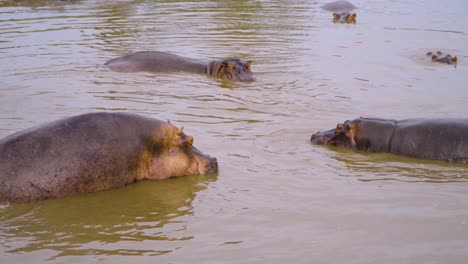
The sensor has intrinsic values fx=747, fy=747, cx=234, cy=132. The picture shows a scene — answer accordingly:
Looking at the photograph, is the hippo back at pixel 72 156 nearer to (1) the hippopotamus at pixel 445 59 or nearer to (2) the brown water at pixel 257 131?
(2) the brown water at pixel 257 131

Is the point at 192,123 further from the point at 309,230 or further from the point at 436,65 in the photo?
the point at 436,65

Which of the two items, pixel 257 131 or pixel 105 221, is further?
pixel 257 131

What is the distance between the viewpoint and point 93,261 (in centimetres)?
468

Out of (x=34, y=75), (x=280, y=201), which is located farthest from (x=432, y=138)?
(x=34, y=75)

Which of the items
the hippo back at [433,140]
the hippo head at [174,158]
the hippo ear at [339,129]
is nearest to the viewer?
the hippo head at [174,158]

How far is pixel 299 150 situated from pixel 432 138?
1295mm

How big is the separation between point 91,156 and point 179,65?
588 centimetres

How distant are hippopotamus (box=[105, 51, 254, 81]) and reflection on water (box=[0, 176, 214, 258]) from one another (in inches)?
203

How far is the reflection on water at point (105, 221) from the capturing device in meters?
4.92

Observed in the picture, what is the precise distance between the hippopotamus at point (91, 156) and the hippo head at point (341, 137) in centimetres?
153

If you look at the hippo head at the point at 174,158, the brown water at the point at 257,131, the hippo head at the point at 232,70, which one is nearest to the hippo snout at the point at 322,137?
the brown water at the point at 257,131

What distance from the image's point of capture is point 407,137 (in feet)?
24.0

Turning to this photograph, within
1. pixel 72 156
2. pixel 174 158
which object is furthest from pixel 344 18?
→ pixel 72 156

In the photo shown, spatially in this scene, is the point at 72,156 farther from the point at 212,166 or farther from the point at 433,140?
the point at 433,140
